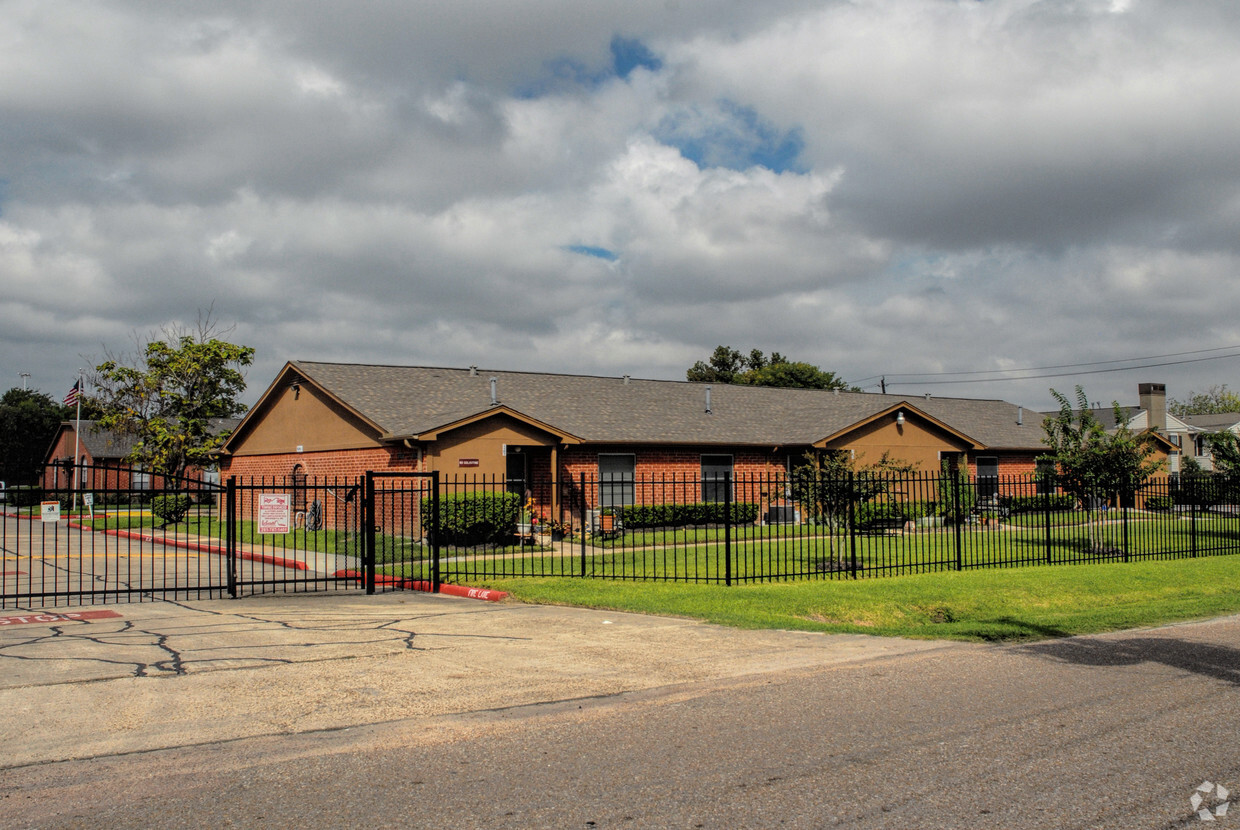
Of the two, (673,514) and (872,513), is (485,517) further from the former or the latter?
(872,513)

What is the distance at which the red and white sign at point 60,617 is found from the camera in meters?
12.0

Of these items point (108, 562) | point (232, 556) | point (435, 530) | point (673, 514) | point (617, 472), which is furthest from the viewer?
point (617, 472)

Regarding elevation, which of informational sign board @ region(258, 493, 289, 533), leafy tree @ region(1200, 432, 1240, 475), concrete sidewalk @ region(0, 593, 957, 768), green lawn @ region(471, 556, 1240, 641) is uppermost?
leafy tree @ region(1200, 432, 1240, 475)

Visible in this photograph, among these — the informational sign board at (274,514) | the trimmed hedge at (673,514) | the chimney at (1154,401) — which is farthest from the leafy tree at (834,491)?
the chimney at (1154,401)

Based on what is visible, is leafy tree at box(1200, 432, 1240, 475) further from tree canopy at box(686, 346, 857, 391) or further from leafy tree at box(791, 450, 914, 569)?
tree canopy at box(686, 346, 857, 391)

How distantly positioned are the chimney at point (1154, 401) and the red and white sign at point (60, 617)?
5725 cm

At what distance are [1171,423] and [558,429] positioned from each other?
5915cm

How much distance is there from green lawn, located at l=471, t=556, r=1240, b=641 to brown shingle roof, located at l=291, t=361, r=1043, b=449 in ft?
37.4

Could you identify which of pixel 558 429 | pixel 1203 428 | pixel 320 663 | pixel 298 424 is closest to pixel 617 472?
pixel 558 429

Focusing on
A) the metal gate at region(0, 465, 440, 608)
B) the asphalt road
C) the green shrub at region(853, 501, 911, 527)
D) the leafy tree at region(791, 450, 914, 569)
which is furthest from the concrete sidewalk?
the green shrub at region(853, 501, 911, 527)

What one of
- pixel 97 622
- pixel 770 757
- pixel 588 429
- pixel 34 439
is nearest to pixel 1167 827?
pixel 770 757

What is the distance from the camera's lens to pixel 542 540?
24656 millimetres

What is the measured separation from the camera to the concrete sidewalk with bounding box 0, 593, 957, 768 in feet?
23.3

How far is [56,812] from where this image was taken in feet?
17.0
